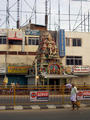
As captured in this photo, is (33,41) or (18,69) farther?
(33,41)

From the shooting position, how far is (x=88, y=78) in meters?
39.8

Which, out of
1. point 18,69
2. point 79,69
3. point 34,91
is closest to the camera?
point 34,91

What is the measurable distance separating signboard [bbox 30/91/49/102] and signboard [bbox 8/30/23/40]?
71.9 feet

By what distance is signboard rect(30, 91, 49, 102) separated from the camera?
16.9m

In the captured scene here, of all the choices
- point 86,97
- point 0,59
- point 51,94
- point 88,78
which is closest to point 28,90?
point 51,94

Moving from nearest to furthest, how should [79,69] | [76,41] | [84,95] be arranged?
[84,95] < [79,69] < [76,41]

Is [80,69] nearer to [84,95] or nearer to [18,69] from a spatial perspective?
[18,69]

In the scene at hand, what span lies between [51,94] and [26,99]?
6.34 ft

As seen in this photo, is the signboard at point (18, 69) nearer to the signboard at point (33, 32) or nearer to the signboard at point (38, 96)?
the signboard at point (33, 32)

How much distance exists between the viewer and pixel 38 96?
55.7ft

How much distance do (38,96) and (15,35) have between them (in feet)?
73.9

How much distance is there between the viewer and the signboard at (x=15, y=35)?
37.7 m

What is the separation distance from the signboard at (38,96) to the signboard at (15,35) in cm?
2192

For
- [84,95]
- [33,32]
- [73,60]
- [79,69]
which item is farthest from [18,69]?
[84,95]
